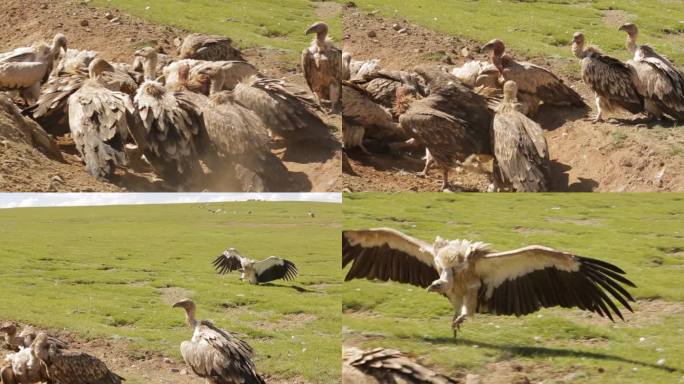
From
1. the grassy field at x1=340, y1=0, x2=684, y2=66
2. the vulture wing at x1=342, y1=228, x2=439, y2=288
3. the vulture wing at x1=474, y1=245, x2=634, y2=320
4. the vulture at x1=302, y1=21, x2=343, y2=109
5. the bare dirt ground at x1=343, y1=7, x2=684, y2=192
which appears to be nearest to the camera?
the vulture wing at x1=474, y1=245, x2=634, y2=320

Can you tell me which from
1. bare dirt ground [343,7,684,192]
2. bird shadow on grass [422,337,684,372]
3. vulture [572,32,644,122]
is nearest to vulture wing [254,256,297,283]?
Answer: bare dirt ground [343,7,684,192]

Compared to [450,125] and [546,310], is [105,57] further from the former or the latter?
[546,310]

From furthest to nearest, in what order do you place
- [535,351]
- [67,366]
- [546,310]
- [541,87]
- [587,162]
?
[541,87]
[587,162]
[546,310]
[67,366]
[535,351]

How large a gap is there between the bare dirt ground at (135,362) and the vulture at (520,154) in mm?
4014

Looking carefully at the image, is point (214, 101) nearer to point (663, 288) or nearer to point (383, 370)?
point (383, 370)

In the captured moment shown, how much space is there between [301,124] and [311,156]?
0.48 m

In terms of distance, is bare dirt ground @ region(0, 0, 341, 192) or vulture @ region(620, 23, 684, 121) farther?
vulture @ region(620, 23, 684, 121)

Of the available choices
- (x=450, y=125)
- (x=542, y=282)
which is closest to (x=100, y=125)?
(x=450, y=125)

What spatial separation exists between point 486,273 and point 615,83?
16.0 ft

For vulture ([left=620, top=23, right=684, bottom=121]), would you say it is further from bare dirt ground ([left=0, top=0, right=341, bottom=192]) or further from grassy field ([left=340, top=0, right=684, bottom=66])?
bare dirt ground ([left=0, top=0, right=341, bottom=192])

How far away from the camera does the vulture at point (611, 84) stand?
14.4 m

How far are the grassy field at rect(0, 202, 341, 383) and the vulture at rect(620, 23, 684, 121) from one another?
5.65 m

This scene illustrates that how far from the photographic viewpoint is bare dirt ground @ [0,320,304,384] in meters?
13.6

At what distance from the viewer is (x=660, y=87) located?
14172 mm
